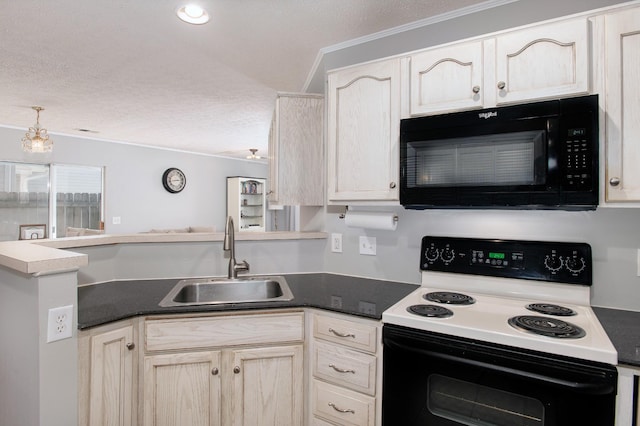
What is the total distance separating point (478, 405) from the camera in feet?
4.08

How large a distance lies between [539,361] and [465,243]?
73 centimetres

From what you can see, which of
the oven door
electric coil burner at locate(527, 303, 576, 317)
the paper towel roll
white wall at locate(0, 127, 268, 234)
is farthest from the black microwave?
white wall at locate(0, 127, 268, 234)

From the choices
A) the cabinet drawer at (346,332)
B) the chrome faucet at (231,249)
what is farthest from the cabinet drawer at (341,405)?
the chrome faucet at (231,249)

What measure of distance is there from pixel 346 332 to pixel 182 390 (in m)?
0.76

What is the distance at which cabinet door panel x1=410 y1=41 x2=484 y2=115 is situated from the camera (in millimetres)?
1554

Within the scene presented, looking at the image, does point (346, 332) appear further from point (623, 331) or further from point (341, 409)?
point (623, 331)

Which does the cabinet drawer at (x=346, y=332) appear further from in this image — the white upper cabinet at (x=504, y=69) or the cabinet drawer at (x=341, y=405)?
the white upper cabinet at (x=504, y=69)

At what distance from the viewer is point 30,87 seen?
3.07m

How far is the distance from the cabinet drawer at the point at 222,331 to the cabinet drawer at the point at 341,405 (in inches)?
10.0

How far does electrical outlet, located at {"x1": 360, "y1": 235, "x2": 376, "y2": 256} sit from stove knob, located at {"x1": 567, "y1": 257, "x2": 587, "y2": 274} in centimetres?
95

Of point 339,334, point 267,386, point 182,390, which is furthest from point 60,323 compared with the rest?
point 339,334

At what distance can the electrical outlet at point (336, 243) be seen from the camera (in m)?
2.24

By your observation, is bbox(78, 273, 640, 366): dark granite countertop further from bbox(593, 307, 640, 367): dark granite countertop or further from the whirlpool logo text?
the whirlpool logo text

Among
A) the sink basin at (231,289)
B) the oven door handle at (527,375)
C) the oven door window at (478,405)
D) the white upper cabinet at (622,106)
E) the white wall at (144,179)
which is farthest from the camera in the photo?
the white wall at (144,179)
